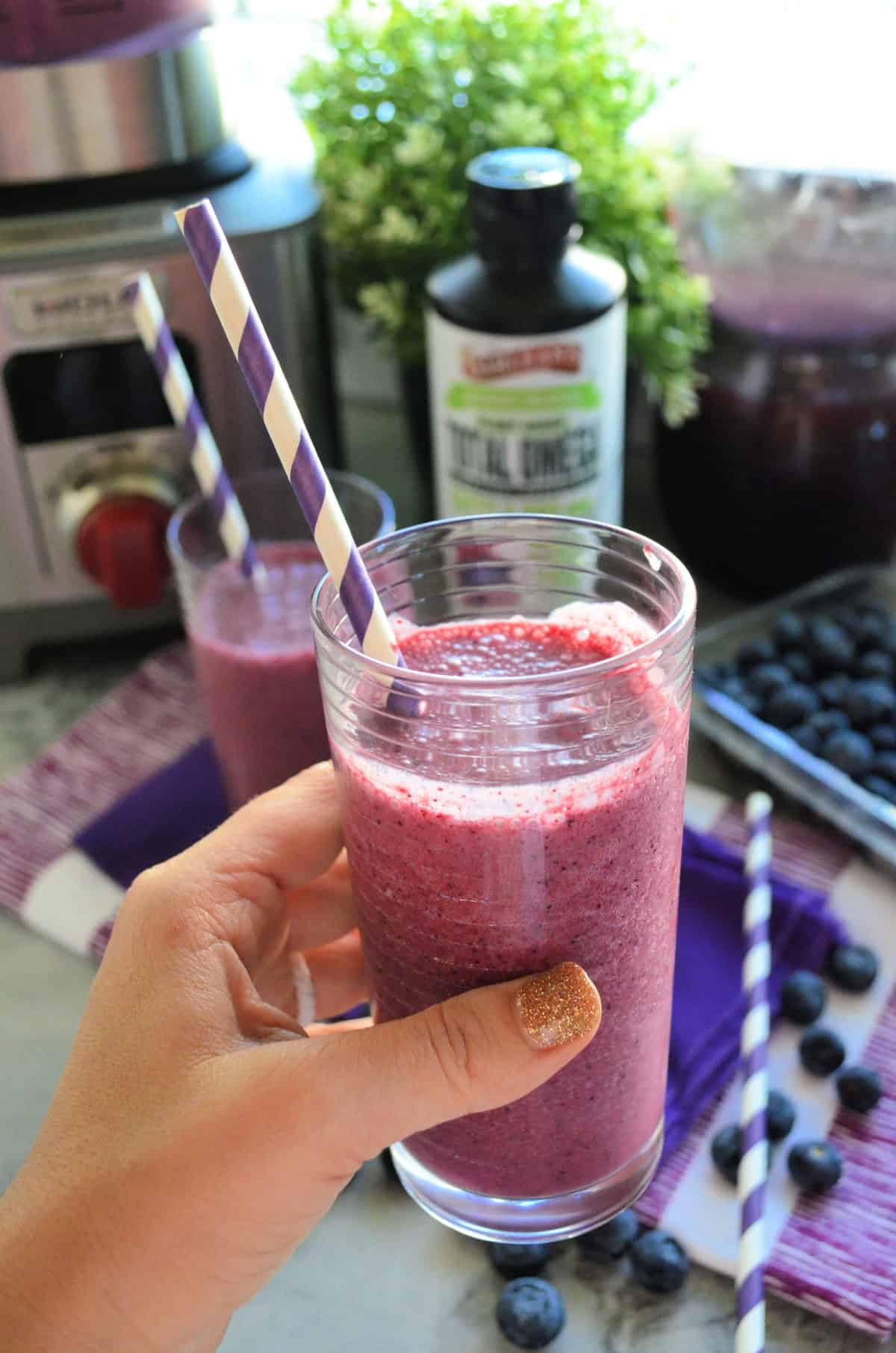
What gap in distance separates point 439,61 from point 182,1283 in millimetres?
1098

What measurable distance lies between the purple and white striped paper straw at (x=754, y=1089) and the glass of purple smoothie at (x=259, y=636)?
0.35 metres

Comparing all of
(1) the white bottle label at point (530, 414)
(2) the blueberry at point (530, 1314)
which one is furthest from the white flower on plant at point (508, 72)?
(2) the blueberry at point (530, 1314)

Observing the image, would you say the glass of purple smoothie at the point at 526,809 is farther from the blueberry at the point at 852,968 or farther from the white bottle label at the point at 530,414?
the white bottle label at the point at 530,414

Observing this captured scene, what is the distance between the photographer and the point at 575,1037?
62 centimetres

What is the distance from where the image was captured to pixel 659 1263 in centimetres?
79

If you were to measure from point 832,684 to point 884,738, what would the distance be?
0.08 meters

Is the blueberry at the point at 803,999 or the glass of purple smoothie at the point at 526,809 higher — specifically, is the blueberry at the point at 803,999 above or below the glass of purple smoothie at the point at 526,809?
below

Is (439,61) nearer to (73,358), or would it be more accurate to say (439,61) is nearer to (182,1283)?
(73,358)

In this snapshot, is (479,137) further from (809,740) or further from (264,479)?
(809,740)

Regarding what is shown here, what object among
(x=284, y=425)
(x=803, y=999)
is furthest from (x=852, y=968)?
(x=284, y=425)

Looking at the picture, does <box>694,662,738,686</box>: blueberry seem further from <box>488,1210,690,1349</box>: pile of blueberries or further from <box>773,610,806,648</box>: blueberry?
<box>488,1210,690,1349</box>: pile of blueberries

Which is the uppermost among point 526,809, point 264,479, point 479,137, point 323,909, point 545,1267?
point 479,137

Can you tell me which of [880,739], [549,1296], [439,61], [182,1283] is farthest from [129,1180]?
[439,61]

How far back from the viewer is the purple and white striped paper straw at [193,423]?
90 centimetres
